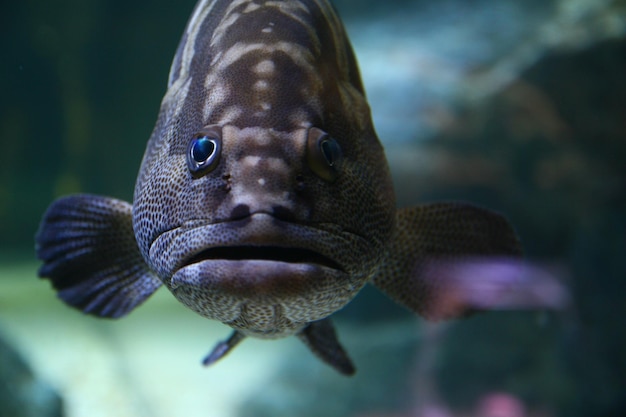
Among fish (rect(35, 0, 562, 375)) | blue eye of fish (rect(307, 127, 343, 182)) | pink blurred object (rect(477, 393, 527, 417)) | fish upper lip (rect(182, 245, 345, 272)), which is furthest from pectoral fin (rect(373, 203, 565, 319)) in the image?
pink blurred object (rect(477, 393, 527, 417))

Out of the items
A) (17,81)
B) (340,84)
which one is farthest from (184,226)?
(17,81)

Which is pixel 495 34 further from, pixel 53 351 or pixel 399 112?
pixel 53 351

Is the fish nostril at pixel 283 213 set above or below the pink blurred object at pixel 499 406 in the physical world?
above

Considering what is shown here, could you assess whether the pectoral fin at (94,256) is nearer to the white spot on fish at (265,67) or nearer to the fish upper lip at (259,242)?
the fish upper lip at (259,242)

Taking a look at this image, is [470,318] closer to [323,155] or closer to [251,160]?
[323,155]

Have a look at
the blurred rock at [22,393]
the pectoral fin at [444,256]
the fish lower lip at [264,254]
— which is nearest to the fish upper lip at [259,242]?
the fish lower lip at [264,254]
